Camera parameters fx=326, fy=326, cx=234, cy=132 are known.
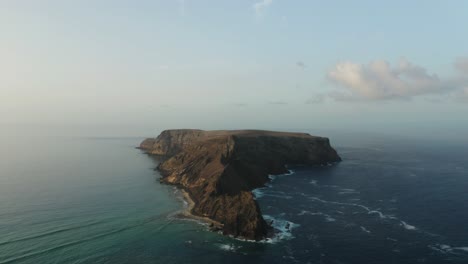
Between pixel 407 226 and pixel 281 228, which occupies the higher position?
pixel 407 226

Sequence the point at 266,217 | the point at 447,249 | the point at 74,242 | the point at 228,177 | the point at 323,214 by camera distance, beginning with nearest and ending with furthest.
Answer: the point at 447,249 < the point at 74,242 < the point at 266,217 < the point at 323,214 < the point at 228,177

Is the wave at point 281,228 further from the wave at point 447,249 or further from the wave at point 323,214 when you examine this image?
the wave at point 447,249

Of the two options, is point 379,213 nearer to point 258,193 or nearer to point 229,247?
point 258,193

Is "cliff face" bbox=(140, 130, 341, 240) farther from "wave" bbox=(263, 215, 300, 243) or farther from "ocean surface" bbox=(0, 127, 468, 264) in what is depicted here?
"ocean surface" bbox=(0, 127, 468, 264)

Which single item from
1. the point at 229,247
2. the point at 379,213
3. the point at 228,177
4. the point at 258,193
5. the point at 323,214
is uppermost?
the point at 228,177

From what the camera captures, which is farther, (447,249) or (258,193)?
(258,193)

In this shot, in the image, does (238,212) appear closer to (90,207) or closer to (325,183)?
(90,207)

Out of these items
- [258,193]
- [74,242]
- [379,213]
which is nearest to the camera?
[74,242]

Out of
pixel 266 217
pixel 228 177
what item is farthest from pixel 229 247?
pixel 228 177
